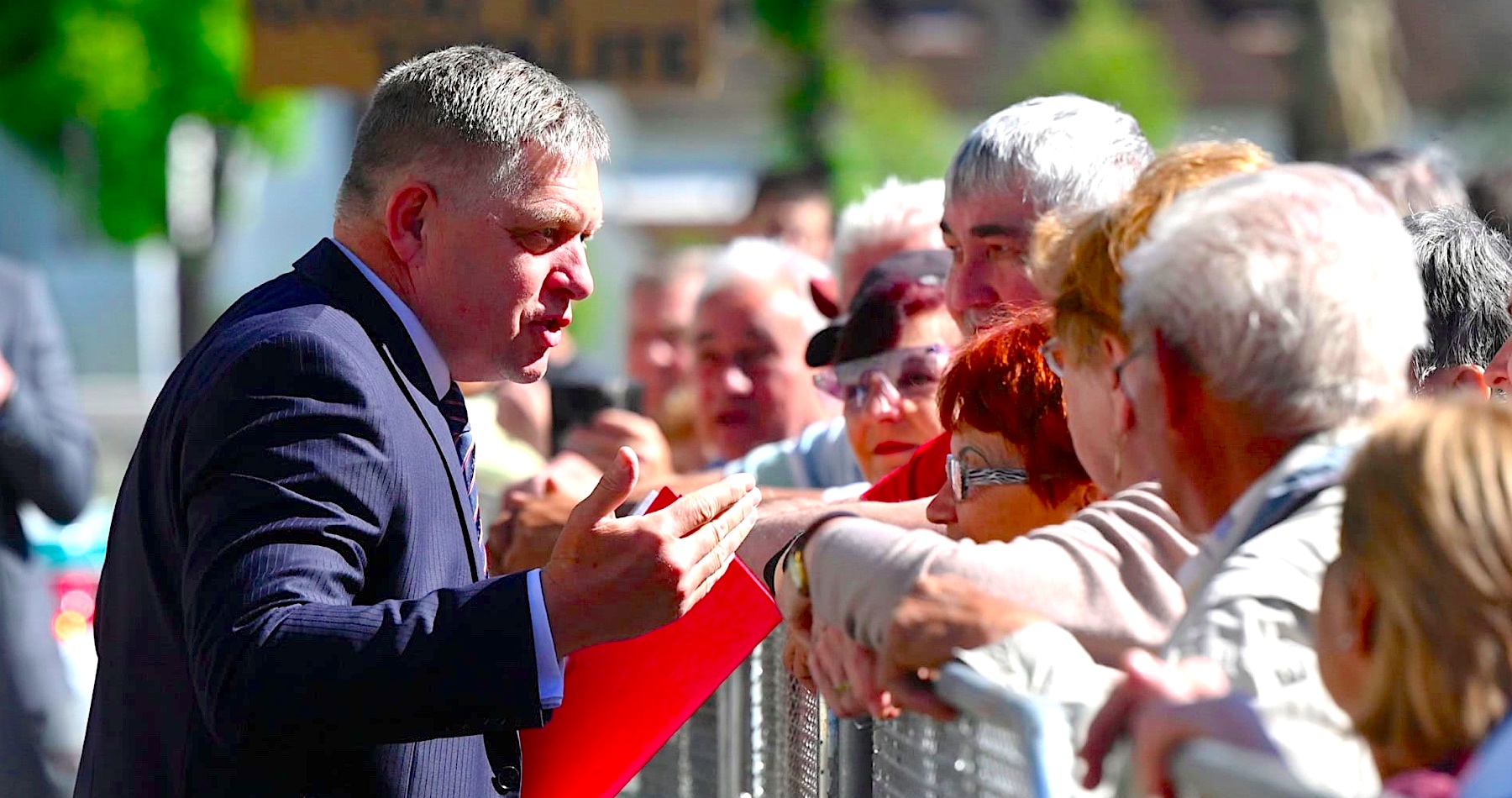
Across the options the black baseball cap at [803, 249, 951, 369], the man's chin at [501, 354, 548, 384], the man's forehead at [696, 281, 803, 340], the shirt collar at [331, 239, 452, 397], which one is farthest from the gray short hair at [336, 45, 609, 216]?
the man's forehead at [696, 281, 803, 340]

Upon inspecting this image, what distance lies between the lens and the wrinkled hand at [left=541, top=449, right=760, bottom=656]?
229 centimetres

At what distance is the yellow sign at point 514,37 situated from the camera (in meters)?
6.72

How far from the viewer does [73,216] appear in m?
34.4

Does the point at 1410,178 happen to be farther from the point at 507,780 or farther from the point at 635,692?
the point at 507,780

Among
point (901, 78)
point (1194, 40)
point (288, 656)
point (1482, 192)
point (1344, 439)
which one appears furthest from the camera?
point (1194, 40)

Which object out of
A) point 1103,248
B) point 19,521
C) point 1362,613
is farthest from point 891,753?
point 19,521

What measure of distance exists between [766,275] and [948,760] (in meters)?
3.41

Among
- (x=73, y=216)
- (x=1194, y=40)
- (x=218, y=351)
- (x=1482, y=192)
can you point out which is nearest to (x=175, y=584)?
(x=218, y=351)

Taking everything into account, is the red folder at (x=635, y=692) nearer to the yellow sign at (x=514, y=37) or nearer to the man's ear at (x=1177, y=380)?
the man's ear at (x=1177, y=380)

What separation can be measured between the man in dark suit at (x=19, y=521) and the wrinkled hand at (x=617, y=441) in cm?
136

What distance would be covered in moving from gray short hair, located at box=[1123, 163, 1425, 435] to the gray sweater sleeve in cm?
32

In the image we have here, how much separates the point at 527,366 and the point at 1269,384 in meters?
1.17

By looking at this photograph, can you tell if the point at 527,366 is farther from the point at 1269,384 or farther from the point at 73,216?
the point at 73,216

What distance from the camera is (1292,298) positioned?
1.89 meters
